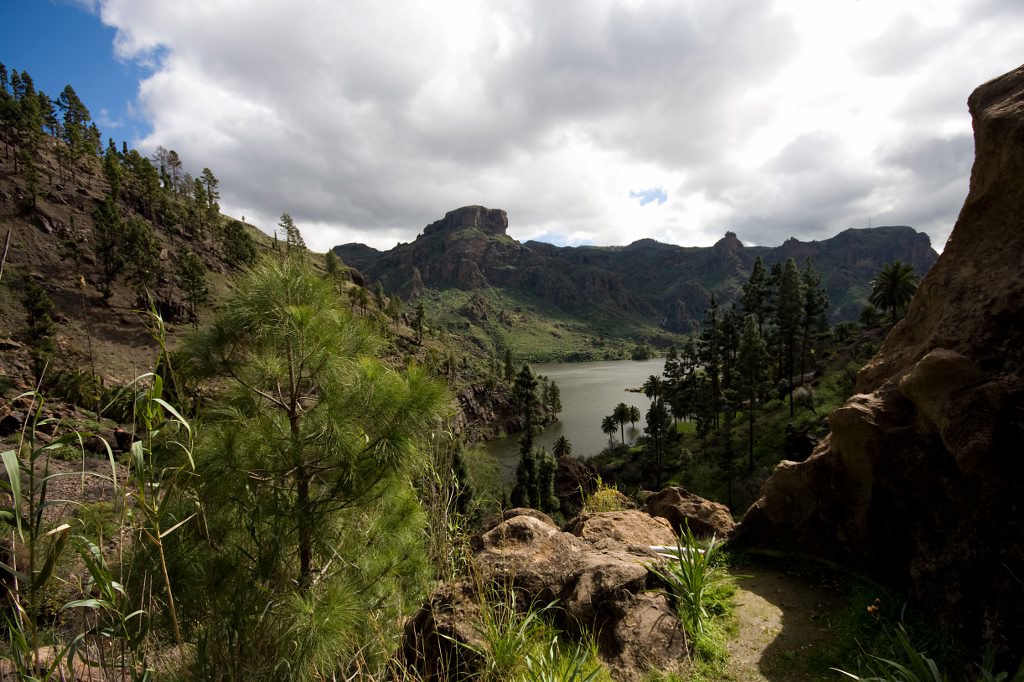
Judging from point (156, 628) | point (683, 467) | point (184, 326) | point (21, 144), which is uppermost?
point (21, 144)

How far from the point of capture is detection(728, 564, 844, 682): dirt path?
14.5 ft

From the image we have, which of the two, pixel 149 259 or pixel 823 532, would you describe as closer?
pixel 823 532

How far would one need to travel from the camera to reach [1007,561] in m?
4.04

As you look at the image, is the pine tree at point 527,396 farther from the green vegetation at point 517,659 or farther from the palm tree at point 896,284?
the green vegetation at point 517,659

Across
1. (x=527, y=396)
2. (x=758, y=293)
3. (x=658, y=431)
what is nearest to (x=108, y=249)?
(x=527, y=396)

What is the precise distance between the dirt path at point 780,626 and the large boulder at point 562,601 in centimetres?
74

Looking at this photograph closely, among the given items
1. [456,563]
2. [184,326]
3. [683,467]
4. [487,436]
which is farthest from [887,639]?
[487,436]

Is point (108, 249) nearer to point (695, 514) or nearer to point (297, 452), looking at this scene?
point (297, 452)

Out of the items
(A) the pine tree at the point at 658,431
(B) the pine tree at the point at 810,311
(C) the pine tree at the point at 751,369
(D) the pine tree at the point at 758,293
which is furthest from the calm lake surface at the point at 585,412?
(B) the pine tree at the point at 810,311

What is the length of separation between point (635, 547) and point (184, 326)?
6.33m

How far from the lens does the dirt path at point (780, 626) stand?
4430 millimetres

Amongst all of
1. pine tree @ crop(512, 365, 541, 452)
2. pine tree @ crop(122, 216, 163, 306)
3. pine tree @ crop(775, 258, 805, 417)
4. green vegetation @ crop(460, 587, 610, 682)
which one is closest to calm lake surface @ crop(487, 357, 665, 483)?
pine tree @ crop(512, 365, 541, 452)

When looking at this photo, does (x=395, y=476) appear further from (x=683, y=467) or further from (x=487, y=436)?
(x=487, y=436)

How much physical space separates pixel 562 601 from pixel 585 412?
72825 millimetres
